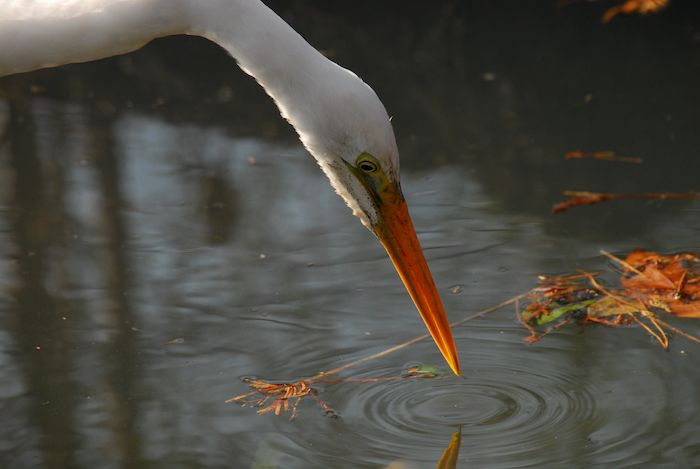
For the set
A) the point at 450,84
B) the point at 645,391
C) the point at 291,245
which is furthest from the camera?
the point at 450,84

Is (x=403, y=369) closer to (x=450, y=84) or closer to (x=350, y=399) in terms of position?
(x=350, y=399)

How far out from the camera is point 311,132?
8.86ft

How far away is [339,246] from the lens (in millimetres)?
3928

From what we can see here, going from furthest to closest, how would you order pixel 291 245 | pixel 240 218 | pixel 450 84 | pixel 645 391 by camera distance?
pixel 450 84 < pixel 240 218 < pixel 291 245 < pixel 645 391

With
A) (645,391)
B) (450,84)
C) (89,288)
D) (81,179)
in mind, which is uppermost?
(450,84)

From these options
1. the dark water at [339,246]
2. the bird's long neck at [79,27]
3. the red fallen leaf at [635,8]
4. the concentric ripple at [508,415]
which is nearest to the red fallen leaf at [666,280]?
the dark water at [339,246]

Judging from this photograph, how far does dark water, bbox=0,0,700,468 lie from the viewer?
2871 mm

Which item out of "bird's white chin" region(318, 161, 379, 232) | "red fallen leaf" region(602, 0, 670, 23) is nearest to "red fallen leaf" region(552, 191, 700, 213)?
"bird's white chin" region(318, 161, 379, 232)

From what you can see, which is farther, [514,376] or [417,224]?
[417,224]

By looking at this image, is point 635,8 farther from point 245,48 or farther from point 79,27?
point 79,27

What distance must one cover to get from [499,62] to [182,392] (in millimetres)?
3195

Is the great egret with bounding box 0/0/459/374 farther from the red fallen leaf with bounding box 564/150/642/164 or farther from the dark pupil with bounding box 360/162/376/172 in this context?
the red fallen leaf with bounding box 564/150/642/164

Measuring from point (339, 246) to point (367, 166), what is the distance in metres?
1.23

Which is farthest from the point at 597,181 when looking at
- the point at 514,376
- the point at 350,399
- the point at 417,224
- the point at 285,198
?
the point at 350,399
